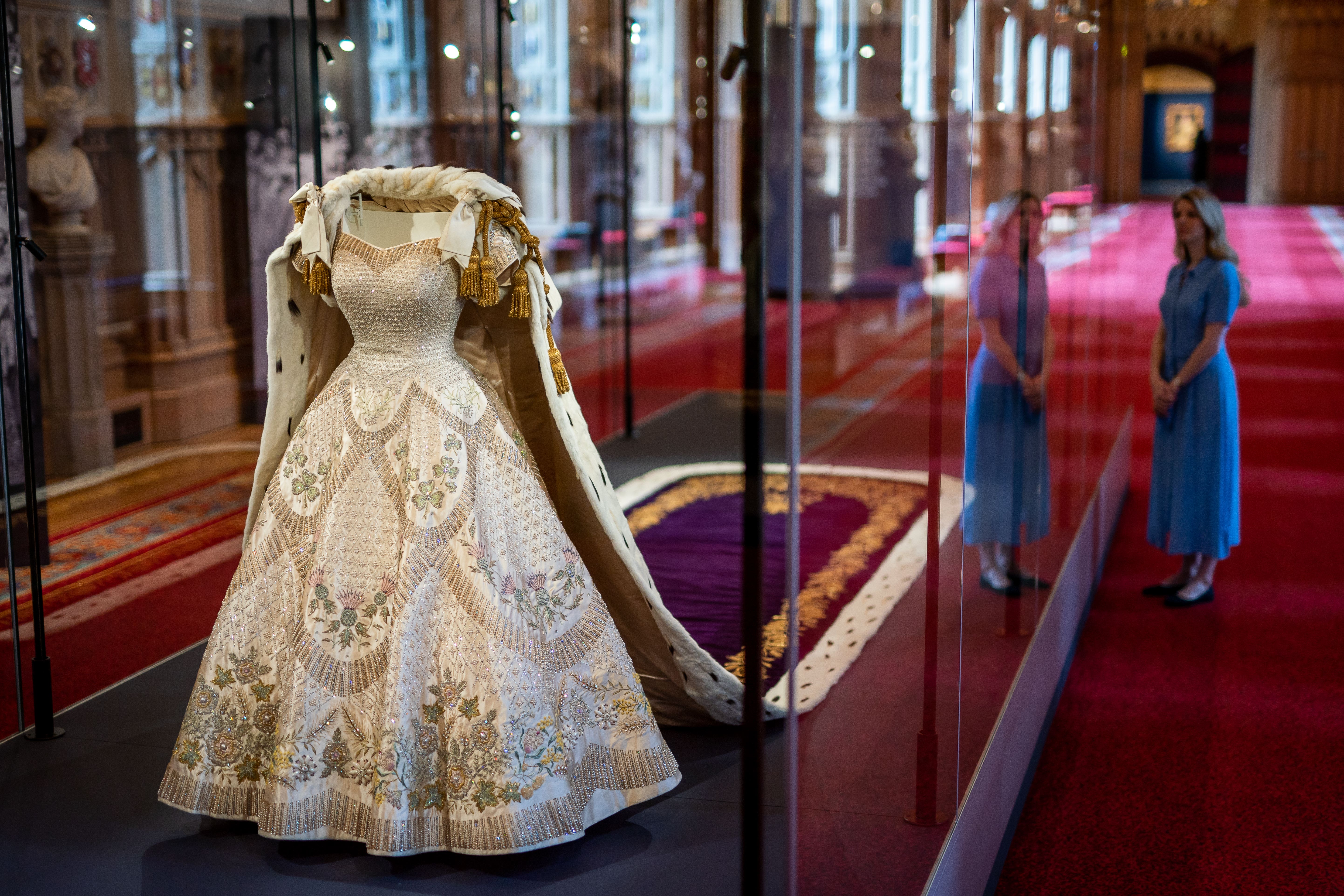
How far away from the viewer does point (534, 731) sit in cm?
216

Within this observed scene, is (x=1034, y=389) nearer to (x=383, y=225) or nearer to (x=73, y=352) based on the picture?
(x=383, y=225)

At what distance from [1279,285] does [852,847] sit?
8.38m

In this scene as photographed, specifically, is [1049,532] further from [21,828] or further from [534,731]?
[21,828]

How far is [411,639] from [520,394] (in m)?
0.57

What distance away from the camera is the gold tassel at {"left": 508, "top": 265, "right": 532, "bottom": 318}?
236cm

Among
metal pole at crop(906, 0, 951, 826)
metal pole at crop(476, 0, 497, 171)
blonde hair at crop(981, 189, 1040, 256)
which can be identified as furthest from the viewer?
metal pole at crop(476, 0, 497, 171)

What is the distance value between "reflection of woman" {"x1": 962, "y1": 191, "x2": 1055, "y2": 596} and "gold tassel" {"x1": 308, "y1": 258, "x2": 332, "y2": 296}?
44.9 inches

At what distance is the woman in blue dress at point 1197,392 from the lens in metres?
3.81

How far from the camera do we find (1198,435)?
12.8 ft

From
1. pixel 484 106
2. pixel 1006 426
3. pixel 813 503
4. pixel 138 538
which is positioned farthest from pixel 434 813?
pixel 484 106

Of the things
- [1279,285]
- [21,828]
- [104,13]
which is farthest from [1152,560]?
[1279,285]

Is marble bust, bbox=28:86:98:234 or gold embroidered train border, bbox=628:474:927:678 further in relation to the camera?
marble bust, bbox=28:86:98:234

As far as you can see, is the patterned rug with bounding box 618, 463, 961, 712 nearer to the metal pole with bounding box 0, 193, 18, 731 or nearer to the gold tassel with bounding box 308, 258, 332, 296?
the gold tassel with bounding box 308, 258, 332, 296

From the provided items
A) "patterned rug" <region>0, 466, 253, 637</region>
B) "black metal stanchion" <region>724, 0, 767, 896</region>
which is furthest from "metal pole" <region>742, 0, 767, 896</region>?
"patterned rug" <region>0, 466, 253, 637</region>
